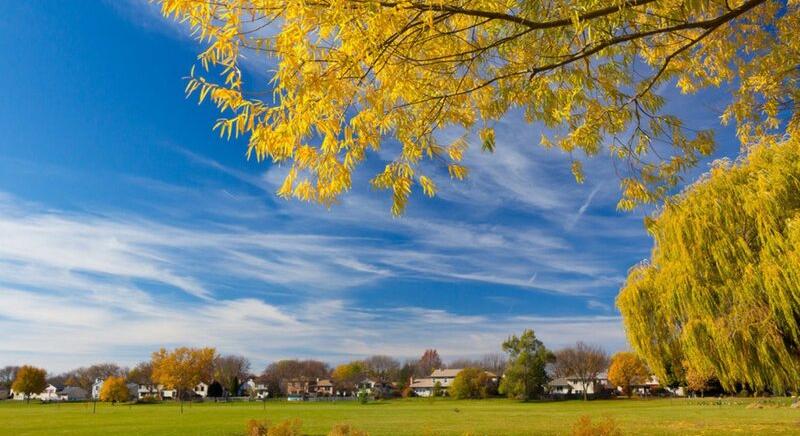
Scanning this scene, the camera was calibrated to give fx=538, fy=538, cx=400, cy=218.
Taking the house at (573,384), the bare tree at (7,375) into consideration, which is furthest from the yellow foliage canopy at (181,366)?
the bare tree at (7,375)

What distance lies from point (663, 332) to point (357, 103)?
14823 millimetres

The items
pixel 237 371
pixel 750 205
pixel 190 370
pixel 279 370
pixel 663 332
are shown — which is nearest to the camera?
pixel 750 205

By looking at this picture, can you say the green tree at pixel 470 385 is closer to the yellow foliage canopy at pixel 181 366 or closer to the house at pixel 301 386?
the yellow foliage canopy at pixel 181 366

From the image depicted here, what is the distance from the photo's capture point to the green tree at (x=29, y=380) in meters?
99.6

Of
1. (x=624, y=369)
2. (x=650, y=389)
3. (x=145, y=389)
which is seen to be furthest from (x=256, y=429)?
(x=145, y=389)

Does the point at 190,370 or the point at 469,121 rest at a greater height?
the point at 469,121

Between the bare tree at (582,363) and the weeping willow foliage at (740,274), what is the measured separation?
91.8 m

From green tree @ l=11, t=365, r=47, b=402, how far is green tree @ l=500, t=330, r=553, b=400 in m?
87.3

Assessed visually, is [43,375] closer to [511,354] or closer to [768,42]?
[511,354]

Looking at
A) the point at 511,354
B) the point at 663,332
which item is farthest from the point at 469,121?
the point at 511,354

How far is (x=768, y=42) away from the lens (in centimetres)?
741

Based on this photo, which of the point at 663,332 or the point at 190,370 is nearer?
the point at 663,332

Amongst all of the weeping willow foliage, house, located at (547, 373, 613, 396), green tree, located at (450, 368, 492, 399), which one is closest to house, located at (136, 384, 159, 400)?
green tree, located at (450, 368, 492, 399)

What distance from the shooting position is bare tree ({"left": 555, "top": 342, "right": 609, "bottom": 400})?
10419 centimetres
